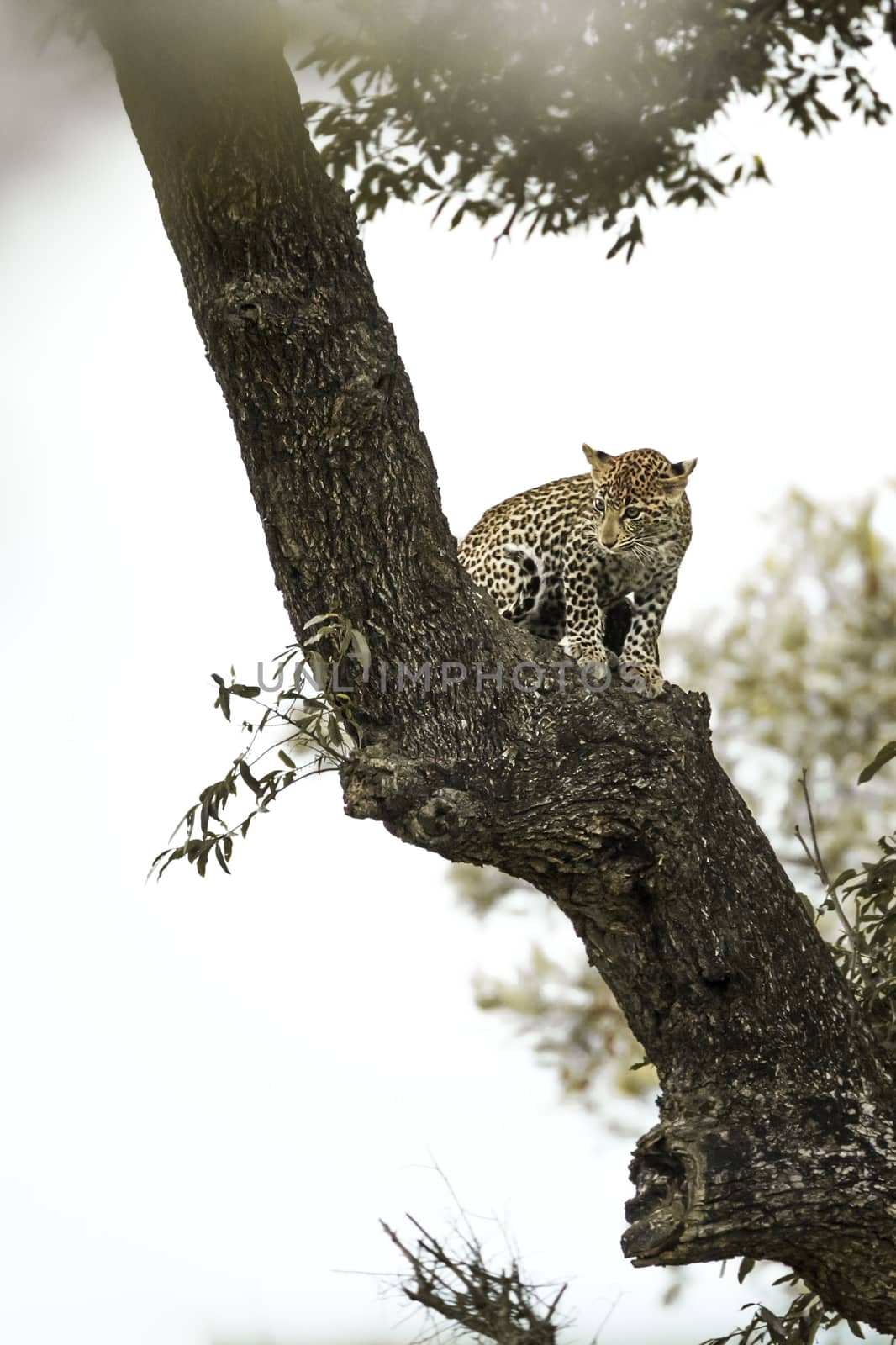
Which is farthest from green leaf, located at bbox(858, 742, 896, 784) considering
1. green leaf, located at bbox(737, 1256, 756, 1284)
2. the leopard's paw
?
green leaf, located at bbox(737, 1256, 756, 1284)

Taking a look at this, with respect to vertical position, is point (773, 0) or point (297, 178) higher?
point (773, 0)

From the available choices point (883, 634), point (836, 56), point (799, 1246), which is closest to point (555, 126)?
point (836, 56)

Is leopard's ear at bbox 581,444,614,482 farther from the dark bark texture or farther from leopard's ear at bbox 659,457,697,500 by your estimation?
the dark bark texture

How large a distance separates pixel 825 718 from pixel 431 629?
8.11 m

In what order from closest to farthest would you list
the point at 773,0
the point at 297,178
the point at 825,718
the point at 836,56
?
the point at 297,178 → the point at 773,0 → the point at 836,56 → the point at 825,718

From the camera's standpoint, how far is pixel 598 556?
400cm

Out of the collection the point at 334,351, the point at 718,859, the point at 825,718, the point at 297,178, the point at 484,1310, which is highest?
the point at 825,718

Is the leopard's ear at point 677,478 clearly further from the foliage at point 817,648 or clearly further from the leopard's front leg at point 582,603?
the foliage at point 817,648

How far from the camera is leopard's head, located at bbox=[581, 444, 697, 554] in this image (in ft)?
12.8

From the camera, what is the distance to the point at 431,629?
315 cm

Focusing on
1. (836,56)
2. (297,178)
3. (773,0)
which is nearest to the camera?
(297,178)

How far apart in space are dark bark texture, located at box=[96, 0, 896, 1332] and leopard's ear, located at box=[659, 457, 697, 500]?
90 cm

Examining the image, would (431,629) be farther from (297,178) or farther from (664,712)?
(297,178)

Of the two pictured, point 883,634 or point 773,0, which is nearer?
point 773,0
